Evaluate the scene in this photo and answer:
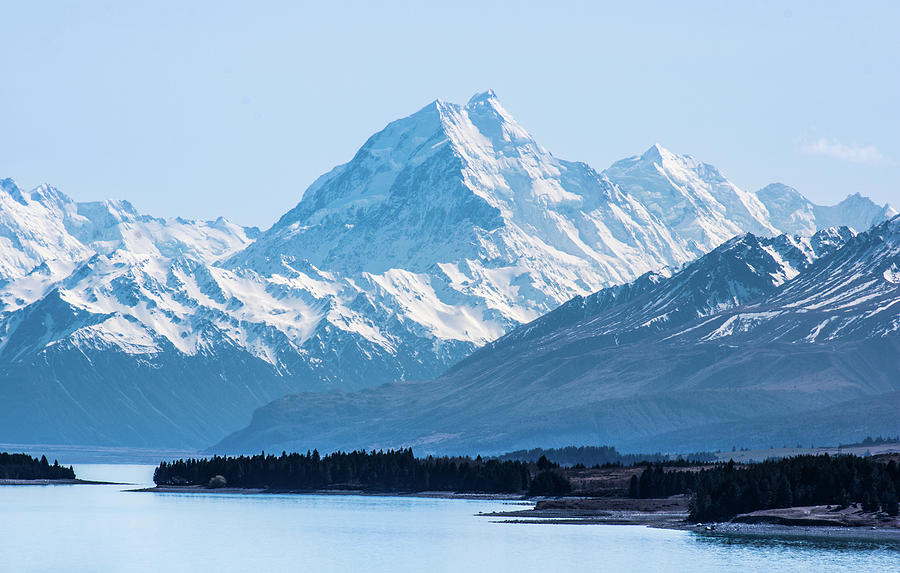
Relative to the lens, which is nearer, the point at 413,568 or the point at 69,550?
the point at 413,568

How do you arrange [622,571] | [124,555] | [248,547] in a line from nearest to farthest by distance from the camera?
[622,571] → [124,555] → [248,547]

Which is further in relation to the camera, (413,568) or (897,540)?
(897,540)

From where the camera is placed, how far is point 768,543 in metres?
196

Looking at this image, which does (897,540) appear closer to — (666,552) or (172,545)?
(666,552)

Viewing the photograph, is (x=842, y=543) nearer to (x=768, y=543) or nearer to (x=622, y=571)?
(x=768, y=543)

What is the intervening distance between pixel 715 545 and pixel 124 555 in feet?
216

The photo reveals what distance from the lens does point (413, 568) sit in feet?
575

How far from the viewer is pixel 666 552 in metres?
189

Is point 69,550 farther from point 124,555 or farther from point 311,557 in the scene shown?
point 311,557

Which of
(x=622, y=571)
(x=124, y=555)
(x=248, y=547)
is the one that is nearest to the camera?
(x=622, y=571)

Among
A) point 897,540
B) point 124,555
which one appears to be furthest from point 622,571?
point 124,555

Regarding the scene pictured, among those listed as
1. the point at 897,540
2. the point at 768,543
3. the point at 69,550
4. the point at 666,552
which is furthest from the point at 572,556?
the point at 69,550

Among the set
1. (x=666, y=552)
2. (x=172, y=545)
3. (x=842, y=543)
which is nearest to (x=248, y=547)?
(x=172, y=545)

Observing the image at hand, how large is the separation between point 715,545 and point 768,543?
6871 millimetres
